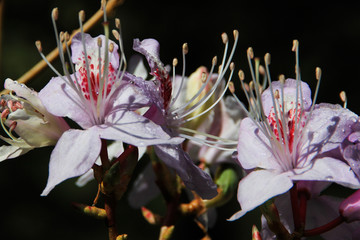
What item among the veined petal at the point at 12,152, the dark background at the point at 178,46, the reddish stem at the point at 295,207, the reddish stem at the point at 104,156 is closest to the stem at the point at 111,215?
the reddish stem at the point at 104,156

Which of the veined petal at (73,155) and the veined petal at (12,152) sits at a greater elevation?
the veined petal at (73,155)

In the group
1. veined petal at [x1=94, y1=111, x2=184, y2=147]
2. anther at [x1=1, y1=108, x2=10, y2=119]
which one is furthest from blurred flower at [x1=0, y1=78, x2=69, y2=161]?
veined petal at [x1=94, y1=111, x2=184, y2=147]

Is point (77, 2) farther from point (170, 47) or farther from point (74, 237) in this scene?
point (74, 237)

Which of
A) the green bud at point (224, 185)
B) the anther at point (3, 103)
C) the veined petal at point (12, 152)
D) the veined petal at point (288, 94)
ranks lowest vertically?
the green bud at point (224, 185)

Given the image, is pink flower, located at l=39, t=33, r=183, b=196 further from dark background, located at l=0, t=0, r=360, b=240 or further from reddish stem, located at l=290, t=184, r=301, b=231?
dark background, located at l=0, t=0, r=360, b=240

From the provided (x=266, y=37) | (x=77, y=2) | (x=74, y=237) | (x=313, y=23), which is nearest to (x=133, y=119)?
(x=74, y=237)

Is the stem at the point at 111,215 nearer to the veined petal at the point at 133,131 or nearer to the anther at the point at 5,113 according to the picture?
the veined petal at the point at 133,131

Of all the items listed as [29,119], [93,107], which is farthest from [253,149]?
[29,119]

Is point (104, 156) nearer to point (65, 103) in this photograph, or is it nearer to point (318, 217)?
point (65, 103)
